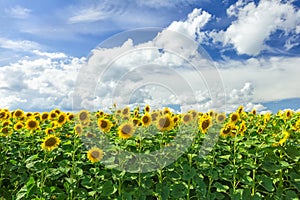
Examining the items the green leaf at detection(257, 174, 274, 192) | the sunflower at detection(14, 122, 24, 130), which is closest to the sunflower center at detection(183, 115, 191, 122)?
the green leaf at detection(257, 174, 274, 192)

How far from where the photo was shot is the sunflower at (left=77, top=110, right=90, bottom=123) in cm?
627

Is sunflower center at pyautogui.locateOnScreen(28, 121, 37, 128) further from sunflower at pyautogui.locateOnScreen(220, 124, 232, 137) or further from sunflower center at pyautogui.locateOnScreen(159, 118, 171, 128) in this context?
sunflower at pyautogui.locateOnScreen(220, 124, 232, 137)

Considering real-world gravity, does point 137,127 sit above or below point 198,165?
above

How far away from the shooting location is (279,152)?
17.1 feet

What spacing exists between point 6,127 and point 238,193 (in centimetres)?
431

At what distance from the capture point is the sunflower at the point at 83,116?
627 centimetres

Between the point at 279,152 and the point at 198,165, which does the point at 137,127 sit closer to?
the point at 198,165

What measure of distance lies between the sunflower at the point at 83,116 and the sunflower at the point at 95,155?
129 cm

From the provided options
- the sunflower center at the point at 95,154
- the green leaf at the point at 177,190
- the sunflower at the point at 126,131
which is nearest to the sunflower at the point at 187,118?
the sunflower at the point at 126,131

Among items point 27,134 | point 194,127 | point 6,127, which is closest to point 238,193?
point 194,127

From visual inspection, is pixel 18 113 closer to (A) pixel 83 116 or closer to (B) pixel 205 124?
(A) pixel 83 116

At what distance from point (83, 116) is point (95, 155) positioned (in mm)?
1455

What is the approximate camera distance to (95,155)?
4980 mm

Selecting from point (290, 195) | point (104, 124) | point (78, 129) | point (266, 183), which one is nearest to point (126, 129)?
point (104, 124)
